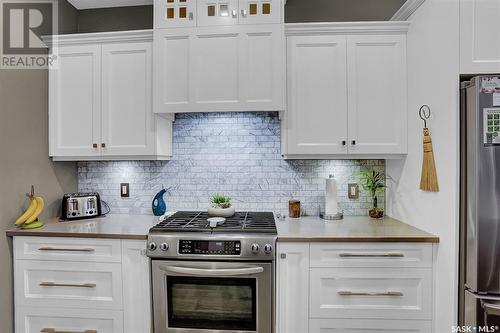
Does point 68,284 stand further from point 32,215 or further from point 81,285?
point 32,215

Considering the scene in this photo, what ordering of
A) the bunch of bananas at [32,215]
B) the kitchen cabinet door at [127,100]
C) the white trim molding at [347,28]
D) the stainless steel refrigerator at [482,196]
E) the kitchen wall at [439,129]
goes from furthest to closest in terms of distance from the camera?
the kitchen cabinet door at [127,100]
the white trim molding at [347,28]
the bunch of bananas at [32,215]
the kitchen wall at [439,129]
the stainless steel refrigerator at [482,196]

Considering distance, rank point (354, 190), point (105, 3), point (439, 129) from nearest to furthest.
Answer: point (439, 129)
point (354, 190)
point (105, 3)

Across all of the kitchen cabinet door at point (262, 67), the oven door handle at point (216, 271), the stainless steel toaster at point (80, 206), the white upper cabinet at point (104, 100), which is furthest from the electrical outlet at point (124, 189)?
the kitchen cabinet door at point (262, 67)

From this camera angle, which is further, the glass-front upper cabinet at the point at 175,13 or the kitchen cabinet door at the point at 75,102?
the kitchen cabinet door at the point at 75,102

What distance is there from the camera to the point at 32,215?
7.08 feet

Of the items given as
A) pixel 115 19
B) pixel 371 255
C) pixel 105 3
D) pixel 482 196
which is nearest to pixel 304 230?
pixel 371 255

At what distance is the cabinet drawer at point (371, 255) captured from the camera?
6.15 feet

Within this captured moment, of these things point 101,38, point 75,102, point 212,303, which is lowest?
point 212,303

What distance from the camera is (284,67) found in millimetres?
2193

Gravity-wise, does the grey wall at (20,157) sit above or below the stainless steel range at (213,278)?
above

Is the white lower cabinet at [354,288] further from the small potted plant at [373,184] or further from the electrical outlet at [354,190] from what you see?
the electrical outlet at [354,190]

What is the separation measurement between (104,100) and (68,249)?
3.66ft

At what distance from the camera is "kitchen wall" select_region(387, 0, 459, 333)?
170cm

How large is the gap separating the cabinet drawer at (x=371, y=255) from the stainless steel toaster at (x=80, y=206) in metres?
1.79
